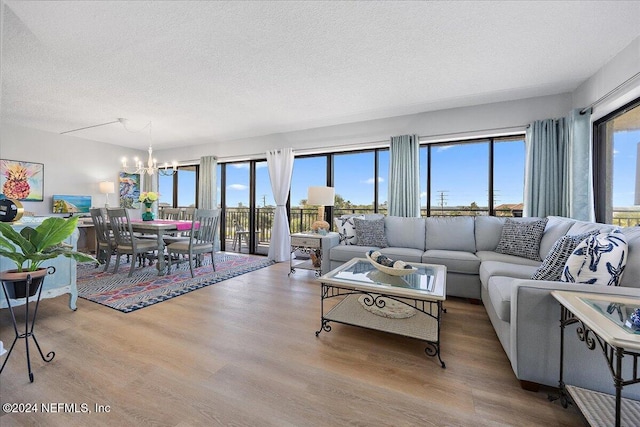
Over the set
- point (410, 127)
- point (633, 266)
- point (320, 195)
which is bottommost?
point (633, 266)

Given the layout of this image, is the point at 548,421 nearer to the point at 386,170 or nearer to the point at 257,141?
the point at 386,170

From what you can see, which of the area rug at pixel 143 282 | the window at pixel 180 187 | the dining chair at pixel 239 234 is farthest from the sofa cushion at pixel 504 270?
the window at pixel 180 187

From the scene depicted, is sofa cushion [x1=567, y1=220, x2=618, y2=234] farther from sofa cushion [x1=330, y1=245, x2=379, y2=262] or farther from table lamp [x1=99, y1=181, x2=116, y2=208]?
table lamp [x1=99, y1=181, x2=116, y2=208]

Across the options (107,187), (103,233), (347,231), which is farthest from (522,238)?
(107,187)

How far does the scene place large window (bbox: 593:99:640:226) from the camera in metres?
2.61

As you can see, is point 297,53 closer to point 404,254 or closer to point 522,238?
point 404,254

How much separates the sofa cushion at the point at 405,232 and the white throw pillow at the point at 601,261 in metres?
2.02

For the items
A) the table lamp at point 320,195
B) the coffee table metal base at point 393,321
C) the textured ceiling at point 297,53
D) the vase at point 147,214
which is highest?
the textured ceiling at point 297,53

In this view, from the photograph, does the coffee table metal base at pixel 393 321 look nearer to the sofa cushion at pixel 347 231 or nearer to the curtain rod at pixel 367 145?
the sofa cushion at pixel 347 231

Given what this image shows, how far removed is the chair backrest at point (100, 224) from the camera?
12.4ft

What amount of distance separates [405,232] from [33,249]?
138 inches

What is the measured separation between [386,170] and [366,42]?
239cm

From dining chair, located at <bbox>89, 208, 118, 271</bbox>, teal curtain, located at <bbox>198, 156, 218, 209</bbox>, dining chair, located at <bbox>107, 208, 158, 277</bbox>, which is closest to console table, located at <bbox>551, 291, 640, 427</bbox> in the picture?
dining chair, located at <bbox>107, 208, 158, 277</bbox>

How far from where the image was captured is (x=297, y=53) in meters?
2.51
